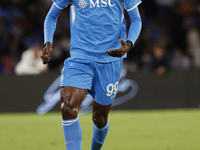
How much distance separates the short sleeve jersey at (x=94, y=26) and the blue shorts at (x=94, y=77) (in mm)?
76

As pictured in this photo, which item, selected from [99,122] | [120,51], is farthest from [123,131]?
[120,51]

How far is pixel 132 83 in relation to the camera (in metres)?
10.7

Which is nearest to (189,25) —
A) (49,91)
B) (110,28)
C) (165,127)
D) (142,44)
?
(142,44)

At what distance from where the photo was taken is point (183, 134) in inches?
265

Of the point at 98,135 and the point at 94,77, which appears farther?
the point at 98,135

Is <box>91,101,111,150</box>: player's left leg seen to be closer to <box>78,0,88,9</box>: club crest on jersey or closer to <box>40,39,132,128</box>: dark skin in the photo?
<box>40,39,132,128</box>: dark skin

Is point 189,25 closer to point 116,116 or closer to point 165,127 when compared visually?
point 116,116

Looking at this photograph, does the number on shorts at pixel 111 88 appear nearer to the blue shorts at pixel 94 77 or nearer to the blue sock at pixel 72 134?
the blue shorts at pixel 94 77

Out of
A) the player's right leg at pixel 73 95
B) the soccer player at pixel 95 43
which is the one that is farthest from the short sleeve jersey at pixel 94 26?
the player's right leg at pixel 73 95

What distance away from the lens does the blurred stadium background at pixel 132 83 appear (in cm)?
673

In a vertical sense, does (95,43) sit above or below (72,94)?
above

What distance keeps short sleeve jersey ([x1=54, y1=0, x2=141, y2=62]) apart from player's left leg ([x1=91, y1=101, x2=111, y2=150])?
54 centimetres

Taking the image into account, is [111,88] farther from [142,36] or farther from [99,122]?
[142,36]

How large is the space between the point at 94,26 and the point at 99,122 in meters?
1.07
